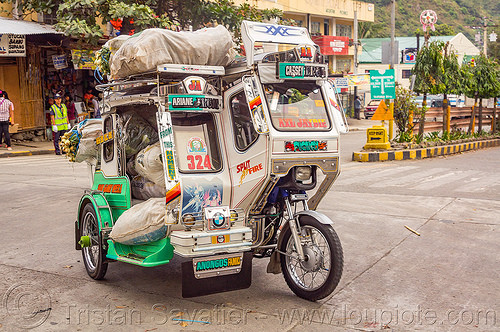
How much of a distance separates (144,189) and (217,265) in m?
1.45

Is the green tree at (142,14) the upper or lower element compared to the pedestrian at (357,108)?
upper

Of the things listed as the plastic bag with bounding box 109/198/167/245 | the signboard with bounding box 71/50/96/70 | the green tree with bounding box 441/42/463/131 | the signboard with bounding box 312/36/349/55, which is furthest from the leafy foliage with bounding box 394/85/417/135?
the signboard with bounding box 312/36/349/55

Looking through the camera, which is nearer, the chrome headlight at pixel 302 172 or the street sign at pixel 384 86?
the chrome headlight at pixel 302 172

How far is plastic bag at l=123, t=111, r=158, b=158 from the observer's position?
6.08 metres

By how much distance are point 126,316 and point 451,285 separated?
3.05 metres

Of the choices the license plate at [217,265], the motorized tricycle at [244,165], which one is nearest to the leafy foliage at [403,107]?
the motorized tricycle at [244,165]

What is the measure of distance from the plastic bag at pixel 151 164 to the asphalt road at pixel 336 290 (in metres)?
1.06

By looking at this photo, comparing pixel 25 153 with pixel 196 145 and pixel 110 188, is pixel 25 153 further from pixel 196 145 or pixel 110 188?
pixel 196 145

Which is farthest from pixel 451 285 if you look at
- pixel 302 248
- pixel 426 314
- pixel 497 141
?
pixel 497 141

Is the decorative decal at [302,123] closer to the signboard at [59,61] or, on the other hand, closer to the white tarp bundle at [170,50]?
the white tarp bundle at [170,50]

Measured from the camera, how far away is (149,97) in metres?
5.37

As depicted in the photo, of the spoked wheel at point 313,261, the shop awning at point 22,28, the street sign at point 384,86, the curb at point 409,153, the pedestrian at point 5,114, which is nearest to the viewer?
the spoked wheel at point 313,261

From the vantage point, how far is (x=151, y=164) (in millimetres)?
5527

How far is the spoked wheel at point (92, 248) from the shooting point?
585 cm
